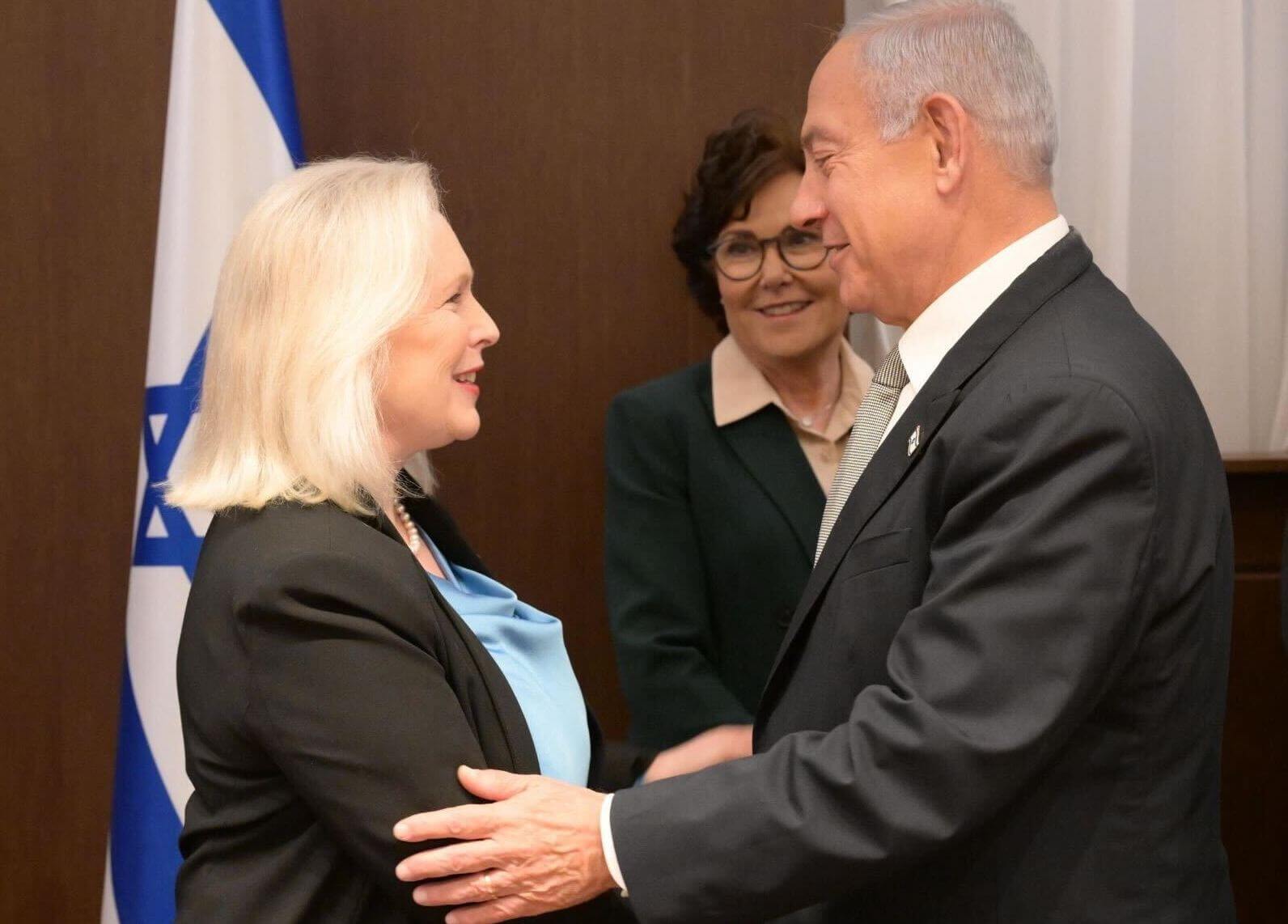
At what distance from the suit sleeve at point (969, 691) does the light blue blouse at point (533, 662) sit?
0.27 metres

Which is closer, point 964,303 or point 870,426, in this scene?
point 964,303

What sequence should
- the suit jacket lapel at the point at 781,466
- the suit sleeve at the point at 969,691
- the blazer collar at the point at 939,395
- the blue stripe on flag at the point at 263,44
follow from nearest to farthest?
the suit sleeve at the point at 969,691 < the blazer collar at the point at 939,395 < the suit jacket lapel at the point at 781,466 < the blue stripe on flag at the point at 263,44

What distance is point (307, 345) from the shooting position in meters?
1.61

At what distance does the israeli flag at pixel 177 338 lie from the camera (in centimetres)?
260

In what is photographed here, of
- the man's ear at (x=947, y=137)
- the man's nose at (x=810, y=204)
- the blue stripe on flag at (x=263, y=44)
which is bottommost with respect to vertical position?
the man's nose at (x=810, y=204)

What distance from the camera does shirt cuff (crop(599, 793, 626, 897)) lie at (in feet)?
4.78

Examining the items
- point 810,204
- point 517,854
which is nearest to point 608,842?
point 517,854

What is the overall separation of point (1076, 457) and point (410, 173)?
89 centimetres

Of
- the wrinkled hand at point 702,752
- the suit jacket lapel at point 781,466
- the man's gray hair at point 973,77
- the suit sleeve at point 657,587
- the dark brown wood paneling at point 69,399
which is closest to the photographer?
the man's gray hair at point 973,77

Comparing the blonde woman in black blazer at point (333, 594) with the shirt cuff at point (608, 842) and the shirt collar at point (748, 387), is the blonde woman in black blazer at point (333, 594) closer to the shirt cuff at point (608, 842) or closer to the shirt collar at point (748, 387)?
the shirt cuff at point (608, 842)

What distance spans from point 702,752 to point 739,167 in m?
1.11

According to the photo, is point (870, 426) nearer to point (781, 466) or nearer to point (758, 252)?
point (781, 466)

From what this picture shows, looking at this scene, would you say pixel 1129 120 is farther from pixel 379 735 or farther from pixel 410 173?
pixel 379 735

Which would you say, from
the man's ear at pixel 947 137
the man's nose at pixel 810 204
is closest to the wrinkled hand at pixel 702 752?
the man's nose at pixel 810 204
